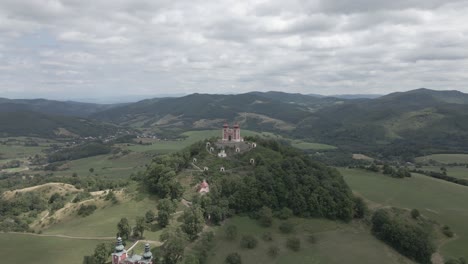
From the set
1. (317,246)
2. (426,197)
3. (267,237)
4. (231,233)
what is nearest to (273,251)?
(267,237)

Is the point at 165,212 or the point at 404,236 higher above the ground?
the point at 165,212

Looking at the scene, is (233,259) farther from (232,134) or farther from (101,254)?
(232,134)

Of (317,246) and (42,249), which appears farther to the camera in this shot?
(317,246)

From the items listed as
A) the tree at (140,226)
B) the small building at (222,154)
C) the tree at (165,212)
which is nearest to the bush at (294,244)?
the tree at (165,212)

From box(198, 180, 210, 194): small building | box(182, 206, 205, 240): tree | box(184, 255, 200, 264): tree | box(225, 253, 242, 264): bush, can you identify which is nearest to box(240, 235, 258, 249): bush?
box(225, 253, 242, 264): bush

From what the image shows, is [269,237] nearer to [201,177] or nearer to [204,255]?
[204,255]

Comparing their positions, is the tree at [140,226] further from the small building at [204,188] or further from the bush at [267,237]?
the bush at [267,237]

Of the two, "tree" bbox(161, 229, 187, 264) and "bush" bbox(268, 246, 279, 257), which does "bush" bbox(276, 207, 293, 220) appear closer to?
"bush" bbox(268, 246, 279, 257)
